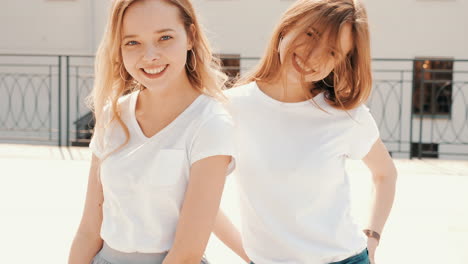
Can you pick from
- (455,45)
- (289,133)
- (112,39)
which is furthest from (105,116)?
(455,45)

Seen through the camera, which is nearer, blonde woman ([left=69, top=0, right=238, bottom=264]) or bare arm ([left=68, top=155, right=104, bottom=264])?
blonde woman ([left=69, top=0, right=238, bottom=264])

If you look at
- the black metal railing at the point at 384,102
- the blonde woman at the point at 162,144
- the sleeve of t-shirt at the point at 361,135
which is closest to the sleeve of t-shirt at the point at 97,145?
the blonde woman at the point at 162,144

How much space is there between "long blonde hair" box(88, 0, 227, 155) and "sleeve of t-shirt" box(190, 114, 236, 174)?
108 millimetres

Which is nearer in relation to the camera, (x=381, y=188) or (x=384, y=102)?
(x=381, y=188)

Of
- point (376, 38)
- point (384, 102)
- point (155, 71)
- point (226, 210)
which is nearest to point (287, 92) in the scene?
point (155, 71)

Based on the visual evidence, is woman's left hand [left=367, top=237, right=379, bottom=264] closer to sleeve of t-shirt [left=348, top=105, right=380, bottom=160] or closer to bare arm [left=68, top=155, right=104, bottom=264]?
sleeve of t-shirt [left=348, top=105, right=380, bottom=160]

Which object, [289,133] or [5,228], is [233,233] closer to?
[289,133]

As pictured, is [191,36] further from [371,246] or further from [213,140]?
[371,246]

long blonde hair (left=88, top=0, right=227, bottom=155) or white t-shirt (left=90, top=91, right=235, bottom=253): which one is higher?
long blonde hair (left=88, top=0, right=227, bottom=155)

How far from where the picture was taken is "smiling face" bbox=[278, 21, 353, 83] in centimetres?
127

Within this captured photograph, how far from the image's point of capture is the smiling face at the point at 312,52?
4.16ft

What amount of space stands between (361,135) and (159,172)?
1.66 feet

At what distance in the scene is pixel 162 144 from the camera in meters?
1.20

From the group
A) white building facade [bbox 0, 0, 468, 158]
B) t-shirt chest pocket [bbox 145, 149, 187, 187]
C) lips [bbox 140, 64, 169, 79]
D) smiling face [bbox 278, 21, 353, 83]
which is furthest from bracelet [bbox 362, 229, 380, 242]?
white building facade [bbox 0, 0, 468, 158]
